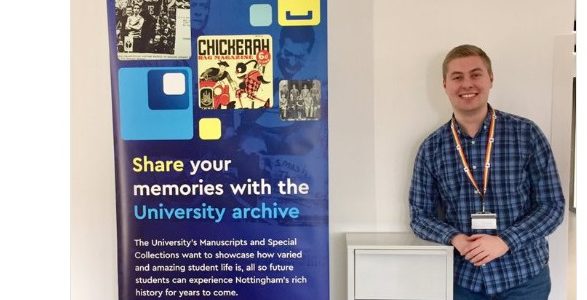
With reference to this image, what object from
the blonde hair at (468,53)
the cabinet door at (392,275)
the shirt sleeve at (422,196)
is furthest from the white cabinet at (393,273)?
the blonde hair at (468,53)

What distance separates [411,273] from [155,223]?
1.36m

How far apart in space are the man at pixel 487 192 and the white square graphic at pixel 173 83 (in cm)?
132

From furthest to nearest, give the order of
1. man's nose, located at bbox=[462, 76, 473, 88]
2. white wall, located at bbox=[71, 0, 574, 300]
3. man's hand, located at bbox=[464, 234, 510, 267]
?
white wall, located at bbox=[71, 0, 574, 300], man's nose, located at bbox=[462, 76, 473, 88], man's hand, located at bbox=[464, 234, 510, 267]

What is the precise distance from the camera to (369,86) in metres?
2.71

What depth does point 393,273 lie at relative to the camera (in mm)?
2471

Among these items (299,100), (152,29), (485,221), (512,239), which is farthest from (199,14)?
(512,239)

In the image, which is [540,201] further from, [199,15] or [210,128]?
[199,15]

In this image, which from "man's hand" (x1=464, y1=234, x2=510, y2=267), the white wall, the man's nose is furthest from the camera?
the white wall

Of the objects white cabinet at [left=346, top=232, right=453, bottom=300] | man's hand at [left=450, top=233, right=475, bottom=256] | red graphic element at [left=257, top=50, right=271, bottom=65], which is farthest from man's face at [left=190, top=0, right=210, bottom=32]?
man's hand at [left=450, top=233, right=475, bottom=256]

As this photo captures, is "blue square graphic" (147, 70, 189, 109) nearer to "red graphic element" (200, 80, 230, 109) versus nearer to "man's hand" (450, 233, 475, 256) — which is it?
"red graphic element" (200, 80, 230, 109)

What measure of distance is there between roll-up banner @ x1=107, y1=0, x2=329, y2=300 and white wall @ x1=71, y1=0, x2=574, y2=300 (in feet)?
0.31

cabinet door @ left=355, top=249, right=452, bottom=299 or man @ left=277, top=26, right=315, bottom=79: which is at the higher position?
man @ left=277, top=26, right=315, bottom=79

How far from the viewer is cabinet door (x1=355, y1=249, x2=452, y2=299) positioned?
8.04 feet

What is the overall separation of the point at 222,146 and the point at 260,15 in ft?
2.34
